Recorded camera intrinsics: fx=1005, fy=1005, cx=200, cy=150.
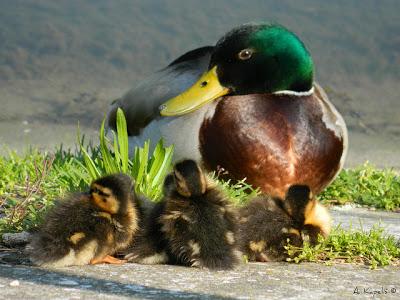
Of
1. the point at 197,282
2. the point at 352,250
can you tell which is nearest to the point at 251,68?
the point at 352,250

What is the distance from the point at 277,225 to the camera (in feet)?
14.6

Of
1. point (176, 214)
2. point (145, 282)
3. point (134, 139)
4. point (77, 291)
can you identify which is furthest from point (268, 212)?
point (134, 139)

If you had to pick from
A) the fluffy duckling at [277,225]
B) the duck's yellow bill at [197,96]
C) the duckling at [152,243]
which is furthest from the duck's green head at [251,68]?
the duckling at [152,243]

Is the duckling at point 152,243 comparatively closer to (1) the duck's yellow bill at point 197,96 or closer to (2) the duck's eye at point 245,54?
(1) the duck's yellow bill at point 197,96

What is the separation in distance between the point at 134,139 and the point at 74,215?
2.27 m

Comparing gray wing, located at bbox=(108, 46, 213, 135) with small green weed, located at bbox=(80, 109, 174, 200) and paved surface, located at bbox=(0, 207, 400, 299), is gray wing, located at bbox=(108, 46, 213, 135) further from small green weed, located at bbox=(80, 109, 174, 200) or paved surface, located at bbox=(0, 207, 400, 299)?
paved surface, located at bbox=(0, 207, 400, 299)

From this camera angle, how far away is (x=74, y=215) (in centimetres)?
418

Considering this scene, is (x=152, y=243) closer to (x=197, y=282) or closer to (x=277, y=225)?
(x=197, y=282)

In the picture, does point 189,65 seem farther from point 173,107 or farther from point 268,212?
point 268,212

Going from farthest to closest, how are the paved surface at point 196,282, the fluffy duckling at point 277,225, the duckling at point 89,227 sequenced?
the fluffy duckling at point 277,225 < the duckling at point 89,227 < the paved surface at point 196,282

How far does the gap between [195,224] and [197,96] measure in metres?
1.60

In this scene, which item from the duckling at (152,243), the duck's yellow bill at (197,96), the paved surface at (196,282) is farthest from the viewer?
the duck's yellow bill at (197,96)

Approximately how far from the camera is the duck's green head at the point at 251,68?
18.6 feet

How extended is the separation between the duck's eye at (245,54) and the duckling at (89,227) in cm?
168
